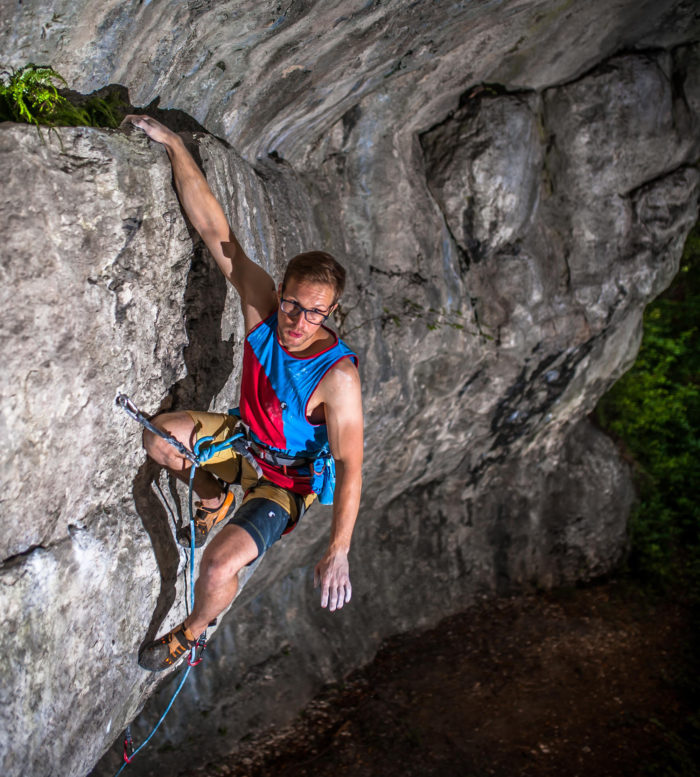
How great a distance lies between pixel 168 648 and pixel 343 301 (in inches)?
125

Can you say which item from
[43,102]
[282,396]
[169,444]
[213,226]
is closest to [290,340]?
[282,396]

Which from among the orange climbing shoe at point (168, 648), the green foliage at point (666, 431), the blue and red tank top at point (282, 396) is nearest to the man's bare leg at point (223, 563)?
the orange climbing shoe at point (168, 648)

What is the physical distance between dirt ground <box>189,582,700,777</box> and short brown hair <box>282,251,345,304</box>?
16.5 ft

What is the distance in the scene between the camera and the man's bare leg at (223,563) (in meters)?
3.30

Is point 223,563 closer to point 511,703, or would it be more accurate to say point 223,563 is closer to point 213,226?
point 213,226

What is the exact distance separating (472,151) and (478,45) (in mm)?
932

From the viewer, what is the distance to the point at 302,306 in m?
3.14

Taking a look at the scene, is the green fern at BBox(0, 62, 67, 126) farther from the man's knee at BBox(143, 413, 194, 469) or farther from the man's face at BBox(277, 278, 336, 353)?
the man's knee at BBox(143, 413, 194, 469)

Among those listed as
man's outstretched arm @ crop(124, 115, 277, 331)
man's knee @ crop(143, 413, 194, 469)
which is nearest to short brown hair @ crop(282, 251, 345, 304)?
man's outstretched arm @ crop(124, 115, 277, 331)

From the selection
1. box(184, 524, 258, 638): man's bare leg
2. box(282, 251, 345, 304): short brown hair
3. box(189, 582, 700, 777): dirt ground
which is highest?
box(282, 251, 345, 304): short brown hair

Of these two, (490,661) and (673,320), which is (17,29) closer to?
(490,661)

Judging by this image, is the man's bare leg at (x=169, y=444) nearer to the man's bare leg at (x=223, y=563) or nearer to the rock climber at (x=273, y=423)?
the rock climber at (x=273, y=423)

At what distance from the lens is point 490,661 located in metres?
7.80

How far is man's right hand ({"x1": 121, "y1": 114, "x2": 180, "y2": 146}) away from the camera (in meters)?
3.32
